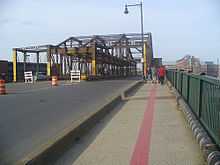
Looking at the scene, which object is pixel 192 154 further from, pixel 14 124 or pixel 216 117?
pixel 14 124

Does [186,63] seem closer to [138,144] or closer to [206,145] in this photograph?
[138,144]

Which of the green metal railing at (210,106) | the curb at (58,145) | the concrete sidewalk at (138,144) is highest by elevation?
the green metal railing at (210,106)

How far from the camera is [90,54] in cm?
5306

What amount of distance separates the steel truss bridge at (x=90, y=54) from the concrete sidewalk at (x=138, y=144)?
34.5 metres

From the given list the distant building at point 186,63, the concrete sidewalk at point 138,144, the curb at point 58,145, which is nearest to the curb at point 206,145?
the concrete sidewalk at point 138,144

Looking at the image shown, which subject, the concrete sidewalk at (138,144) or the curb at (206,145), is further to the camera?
the concrete sidewalk at (138,144)

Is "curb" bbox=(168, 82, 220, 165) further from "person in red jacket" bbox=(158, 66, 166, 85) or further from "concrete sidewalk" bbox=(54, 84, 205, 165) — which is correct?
"person in red jacket" bbox=(158, 66, 166, 85)

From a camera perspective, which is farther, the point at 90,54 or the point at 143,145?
the point at 90,54

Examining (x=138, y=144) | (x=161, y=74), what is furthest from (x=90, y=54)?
Result: (x=138, y=144)

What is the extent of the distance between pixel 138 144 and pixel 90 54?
1831 inches

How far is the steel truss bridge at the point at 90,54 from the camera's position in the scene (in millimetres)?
52562

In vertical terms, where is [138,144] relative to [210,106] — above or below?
below

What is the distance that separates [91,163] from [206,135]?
82.7 inches

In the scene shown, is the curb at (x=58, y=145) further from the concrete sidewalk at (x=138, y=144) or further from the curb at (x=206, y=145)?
the curb at (x=206, y=145)
